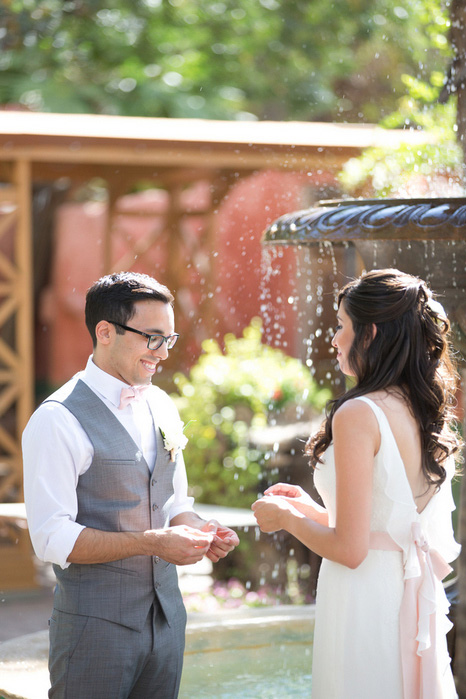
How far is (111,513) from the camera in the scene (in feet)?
7.95

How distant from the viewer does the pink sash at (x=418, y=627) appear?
2.46 meters

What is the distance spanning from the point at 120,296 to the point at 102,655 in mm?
915

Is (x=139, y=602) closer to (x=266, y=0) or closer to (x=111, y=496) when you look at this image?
(x=111, y=496)

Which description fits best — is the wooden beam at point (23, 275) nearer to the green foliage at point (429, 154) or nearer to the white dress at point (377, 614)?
the green foliage at point (429, 154)

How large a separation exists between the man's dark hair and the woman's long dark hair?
511 mm

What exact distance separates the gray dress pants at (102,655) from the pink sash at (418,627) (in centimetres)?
62

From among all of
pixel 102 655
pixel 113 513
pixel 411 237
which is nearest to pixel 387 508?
pixel 113 513

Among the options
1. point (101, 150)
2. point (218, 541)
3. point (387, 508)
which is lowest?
point (218, 541)

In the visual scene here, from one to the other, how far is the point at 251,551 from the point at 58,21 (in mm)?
8207

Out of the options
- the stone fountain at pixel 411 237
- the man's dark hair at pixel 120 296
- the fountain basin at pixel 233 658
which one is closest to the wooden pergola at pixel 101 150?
the stone fountain at pixel 411 237

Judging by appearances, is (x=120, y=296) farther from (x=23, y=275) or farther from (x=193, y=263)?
(x=193, y=263)

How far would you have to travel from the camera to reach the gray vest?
2406 millimetres

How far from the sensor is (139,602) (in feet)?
8.10

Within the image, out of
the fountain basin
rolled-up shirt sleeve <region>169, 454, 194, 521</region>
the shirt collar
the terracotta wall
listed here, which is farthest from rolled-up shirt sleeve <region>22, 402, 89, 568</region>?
the terracotta wall
